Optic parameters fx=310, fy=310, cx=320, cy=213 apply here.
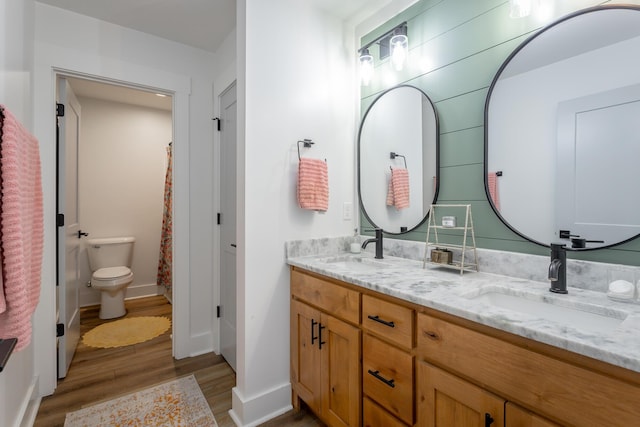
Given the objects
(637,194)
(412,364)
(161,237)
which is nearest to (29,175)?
(412,364)

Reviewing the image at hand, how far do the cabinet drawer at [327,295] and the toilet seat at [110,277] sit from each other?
7.66ft

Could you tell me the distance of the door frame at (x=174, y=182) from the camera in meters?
1.99

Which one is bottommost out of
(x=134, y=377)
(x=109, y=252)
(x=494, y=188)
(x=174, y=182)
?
(x=134, y=377)

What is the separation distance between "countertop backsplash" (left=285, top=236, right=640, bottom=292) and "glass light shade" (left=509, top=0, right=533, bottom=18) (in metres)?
1.02

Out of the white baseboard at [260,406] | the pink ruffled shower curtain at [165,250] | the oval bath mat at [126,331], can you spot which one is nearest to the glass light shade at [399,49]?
the white baseboard at [260,406]

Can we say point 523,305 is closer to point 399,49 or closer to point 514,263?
point 514,263

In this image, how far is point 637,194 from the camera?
1.08 m

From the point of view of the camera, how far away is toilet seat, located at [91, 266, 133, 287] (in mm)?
3125

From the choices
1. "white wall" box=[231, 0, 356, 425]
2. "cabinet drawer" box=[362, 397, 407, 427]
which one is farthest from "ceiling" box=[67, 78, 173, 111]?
"cabinet drawer" box=[362, 397, 407, 427]

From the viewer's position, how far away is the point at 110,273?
128 inches

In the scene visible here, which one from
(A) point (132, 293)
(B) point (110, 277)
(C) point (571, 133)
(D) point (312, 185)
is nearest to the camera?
(C) point (571, 133)

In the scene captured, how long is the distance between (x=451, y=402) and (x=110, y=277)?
10.9 ft

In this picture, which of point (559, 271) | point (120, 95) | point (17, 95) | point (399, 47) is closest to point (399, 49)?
point (399, 47)

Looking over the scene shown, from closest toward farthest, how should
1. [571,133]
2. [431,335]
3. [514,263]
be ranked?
[431,335], [571,133], [514,263]
